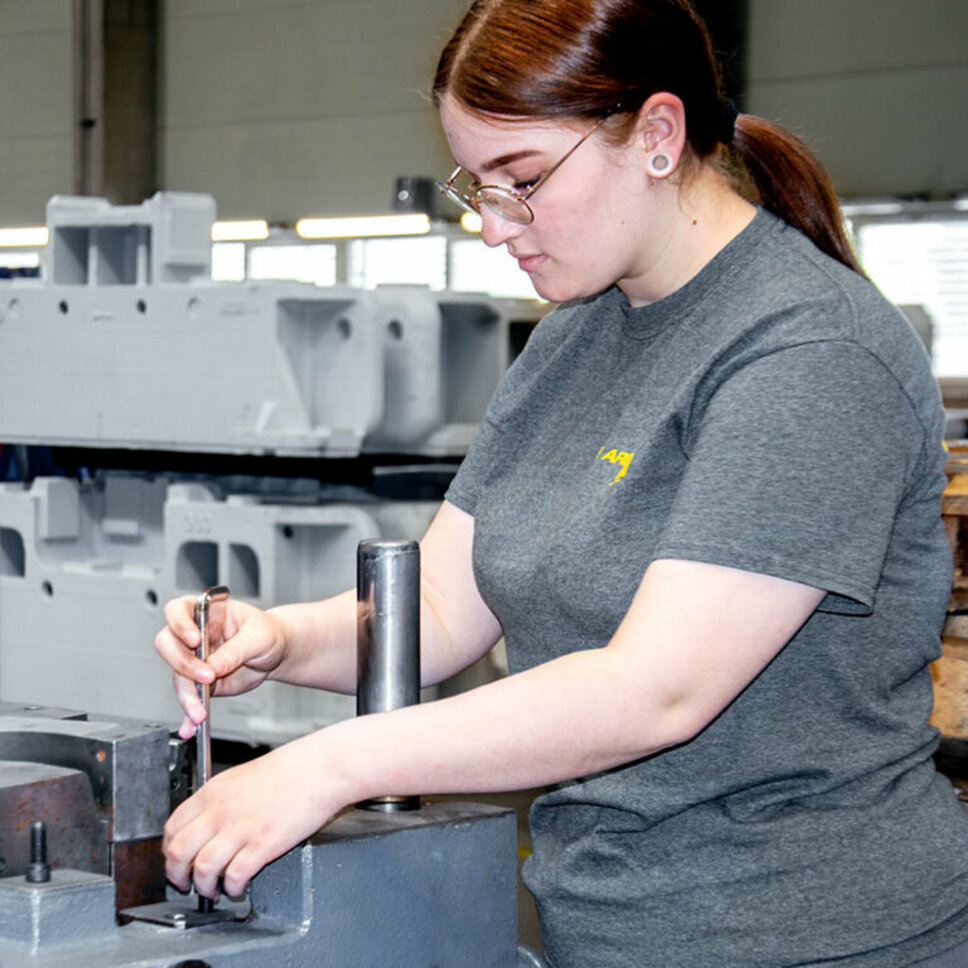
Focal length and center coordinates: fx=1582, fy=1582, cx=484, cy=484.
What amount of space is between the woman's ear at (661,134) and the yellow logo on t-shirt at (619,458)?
201 millimetres

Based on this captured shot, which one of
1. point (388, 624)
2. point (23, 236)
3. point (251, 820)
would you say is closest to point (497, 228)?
point (388, 624)

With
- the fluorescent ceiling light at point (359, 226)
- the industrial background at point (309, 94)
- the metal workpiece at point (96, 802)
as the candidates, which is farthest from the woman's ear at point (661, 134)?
the fluorescent ceiling light at point (359, 226)

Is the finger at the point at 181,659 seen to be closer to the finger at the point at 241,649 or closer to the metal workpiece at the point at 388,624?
the finger at the point at 241,649

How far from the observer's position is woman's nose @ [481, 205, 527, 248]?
118 centimetres

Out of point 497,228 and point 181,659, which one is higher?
point 497,228

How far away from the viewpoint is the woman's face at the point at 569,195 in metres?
1.13

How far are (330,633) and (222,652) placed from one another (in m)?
0.15

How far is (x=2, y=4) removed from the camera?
34.0 feet

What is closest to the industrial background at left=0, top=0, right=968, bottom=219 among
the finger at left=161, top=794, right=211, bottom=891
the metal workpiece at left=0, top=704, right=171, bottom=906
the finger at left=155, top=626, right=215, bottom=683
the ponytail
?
the ponytail

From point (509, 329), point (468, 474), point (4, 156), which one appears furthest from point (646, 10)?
point (4, 156)

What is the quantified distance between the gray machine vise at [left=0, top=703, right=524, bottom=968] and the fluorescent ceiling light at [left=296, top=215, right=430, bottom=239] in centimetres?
771

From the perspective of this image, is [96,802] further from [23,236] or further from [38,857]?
[23,236]

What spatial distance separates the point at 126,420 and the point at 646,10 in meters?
3.01

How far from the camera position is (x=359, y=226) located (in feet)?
30.2
